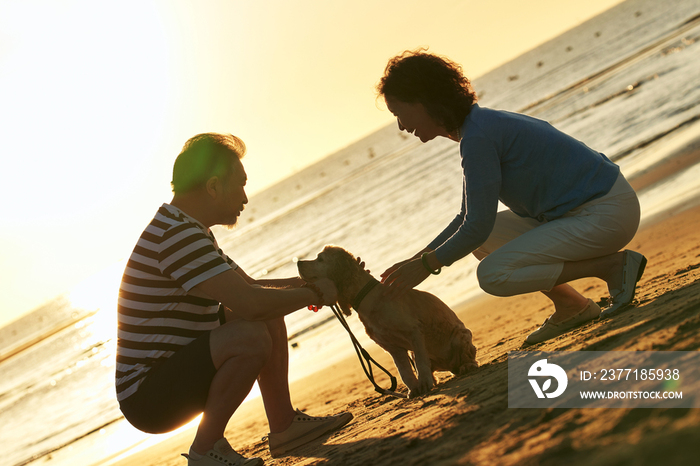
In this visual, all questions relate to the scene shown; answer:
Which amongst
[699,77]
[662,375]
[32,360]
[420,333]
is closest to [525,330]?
[420,333]

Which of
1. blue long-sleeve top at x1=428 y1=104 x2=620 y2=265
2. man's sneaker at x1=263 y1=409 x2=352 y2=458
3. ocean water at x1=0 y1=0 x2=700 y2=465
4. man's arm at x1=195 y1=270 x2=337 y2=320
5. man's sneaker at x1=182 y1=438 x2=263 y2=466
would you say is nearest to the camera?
man's arm at x1=195 y1=270 x2=337 y2=320

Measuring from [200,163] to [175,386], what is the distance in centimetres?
133

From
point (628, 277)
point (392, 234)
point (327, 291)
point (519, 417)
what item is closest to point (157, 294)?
point (327, 291)

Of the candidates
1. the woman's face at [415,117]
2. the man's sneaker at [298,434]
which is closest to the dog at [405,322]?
the man's sneaker at [298,434]

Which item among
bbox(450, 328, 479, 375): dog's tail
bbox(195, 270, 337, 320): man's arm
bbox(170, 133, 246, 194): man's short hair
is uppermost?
bbox(170, 133, 246, 194): man's short hair

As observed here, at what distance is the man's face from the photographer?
338cm

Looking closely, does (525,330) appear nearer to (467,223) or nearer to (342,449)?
(467,223)

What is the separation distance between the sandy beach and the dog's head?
A: 93cm

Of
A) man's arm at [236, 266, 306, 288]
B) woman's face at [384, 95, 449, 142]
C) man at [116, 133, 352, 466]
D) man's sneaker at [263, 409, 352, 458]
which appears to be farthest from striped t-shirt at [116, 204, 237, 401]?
woman's face at [384, 95, 449, 142]

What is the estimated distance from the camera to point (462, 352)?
14.0 ft

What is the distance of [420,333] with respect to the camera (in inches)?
162

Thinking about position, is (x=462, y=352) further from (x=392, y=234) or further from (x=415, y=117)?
(x=392, y=234)

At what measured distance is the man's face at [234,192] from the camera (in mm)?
3381

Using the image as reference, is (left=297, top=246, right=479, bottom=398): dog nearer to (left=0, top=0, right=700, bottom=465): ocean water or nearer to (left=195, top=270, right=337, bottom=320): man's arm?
(left=0, top=0, right=700, bottom=465): ocean water
